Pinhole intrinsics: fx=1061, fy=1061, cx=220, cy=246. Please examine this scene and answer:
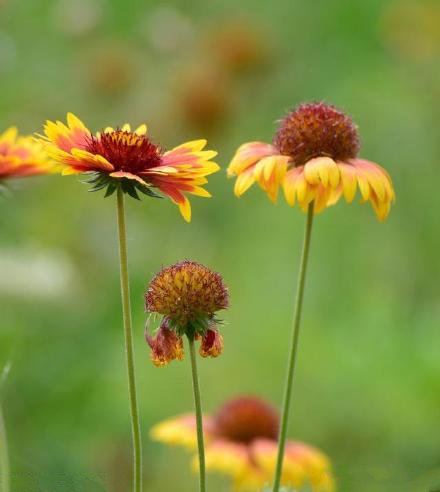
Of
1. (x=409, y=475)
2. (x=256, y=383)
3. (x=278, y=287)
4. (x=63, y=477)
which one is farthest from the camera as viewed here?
(x=278, y=287)

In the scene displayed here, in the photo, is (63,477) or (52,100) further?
(52,100)

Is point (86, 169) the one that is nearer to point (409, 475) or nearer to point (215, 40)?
point (409, 475)

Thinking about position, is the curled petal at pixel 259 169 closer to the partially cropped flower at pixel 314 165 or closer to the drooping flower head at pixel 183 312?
the partially cropped flower at pixel 314 165

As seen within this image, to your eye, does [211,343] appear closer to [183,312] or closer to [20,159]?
[183,312]

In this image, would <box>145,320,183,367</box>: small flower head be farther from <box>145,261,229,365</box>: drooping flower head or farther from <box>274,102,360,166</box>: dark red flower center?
<box>274,102,360,166</box>: dark red flower center

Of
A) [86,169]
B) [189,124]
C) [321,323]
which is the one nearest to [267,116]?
[189,124]

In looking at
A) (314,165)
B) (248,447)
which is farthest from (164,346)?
(248,447)

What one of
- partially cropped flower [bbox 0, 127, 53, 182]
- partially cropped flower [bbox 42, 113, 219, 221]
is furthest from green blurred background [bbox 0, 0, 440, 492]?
partially cropped flower [bbox 42, 113, 219, 221]
